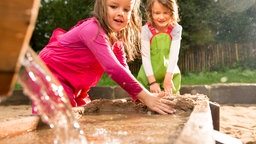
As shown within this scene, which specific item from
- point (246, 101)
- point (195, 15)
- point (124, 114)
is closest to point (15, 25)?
point (124, 114)

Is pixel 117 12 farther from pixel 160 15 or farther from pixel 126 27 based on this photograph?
pixel 160 15

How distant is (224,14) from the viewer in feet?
39.4

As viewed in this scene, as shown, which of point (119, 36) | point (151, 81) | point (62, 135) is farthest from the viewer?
point (151, 81)

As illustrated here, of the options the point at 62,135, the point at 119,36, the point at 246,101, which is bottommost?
the point at 246,101

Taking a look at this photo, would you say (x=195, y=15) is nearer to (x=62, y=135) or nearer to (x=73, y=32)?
(x=73, y=32)

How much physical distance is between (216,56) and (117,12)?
372 inches

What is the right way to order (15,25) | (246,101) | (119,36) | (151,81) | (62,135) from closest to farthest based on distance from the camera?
(15,25) < (62,135) < (119,36) < (151,81) < (246,101)

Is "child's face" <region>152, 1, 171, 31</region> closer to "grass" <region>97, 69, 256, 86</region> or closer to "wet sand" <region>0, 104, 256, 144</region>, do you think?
"wet sand" <region>0, 104, 256, 144</region>

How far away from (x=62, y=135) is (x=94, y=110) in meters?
1.08

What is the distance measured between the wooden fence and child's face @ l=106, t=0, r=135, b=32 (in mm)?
8726

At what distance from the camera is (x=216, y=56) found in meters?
12.0

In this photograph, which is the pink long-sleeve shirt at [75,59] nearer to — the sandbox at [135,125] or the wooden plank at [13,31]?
the sandbox at [135,125]

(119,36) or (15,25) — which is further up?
(15,25)

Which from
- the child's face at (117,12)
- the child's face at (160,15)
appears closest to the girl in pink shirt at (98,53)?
the child's face at (117,12)
